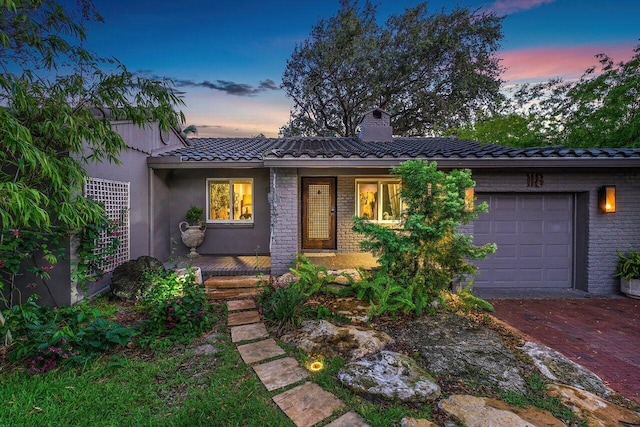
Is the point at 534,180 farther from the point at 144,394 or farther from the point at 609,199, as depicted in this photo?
the point at 144,394

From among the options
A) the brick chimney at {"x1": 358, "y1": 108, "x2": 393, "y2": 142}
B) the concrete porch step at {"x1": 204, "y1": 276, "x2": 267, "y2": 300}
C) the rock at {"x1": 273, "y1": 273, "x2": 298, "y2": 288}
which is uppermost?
the brick chimney at {"x1": 358, "y1": 108, "x2": 393, "y2": 142}

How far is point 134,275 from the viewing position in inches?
211

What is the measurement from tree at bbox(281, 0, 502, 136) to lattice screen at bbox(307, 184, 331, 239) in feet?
30.7

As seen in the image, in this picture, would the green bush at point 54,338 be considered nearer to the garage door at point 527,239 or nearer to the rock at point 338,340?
the rock at point 338,340

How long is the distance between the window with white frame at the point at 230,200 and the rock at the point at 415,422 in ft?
22.4

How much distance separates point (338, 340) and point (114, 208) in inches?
198

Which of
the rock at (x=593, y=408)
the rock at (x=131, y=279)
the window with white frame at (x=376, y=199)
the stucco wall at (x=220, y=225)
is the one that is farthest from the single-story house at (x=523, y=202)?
the rock at (x=593, y=408)

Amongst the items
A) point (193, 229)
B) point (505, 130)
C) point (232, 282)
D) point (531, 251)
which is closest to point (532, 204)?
point (531, 251)

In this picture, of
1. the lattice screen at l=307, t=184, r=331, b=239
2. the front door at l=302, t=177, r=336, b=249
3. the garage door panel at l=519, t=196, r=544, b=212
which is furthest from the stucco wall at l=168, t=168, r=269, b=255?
the garage door panel at l=519, t=196, r=544, b=212

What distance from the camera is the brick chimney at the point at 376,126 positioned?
10.5 m

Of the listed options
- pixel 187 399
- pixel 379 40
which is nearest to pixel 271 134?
pixel 379 40

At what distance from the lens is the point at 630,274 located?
6273mm

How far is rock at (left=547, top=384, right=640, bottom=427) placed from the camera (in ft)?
8.13

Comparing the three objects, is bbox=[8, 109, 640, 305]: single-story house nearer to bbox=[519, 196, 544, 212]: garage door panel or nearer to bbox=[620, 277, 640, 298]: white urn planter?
Result: bbox=[519, 196, 544, 212]: garage door panel
